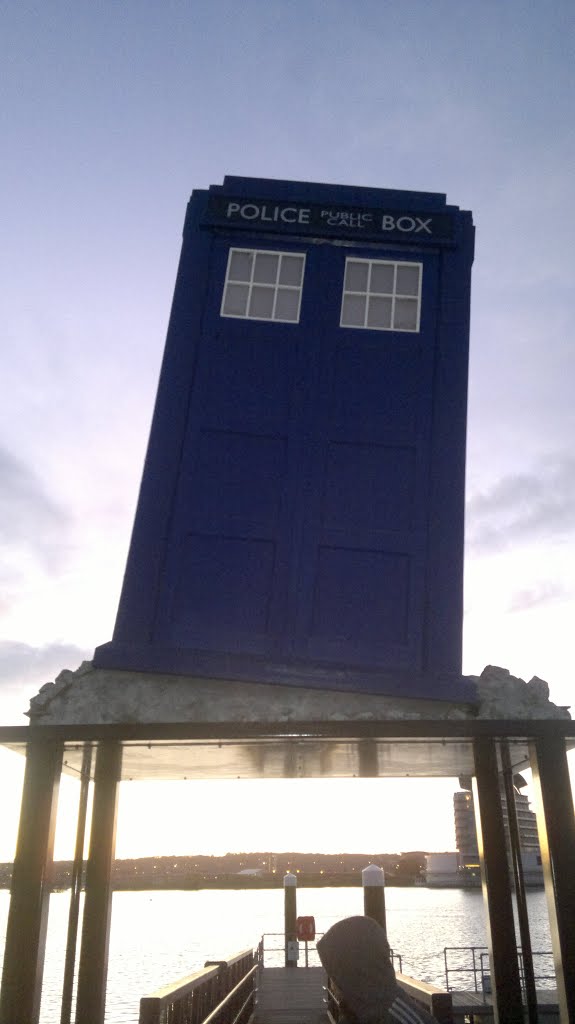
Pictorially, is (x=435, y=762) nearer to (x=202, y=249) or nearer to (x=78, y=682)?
(x=78, y=682)

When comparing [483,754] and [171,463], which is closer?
[483,754]

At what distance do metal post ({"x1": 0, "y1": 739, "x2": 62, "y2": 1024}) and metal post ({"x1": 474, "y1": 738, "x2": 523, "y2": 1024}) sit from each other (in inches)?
159

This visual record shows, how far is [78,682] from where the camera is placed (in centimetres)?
775

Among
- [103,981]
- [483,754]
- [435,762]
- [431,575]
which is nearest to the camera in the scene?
[103,981]

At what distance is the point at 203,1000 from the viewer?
9258 millimetres

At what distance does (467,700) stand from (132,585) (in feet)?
12.3

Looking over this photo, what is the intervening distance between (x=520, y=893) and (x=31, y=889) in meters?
4.27

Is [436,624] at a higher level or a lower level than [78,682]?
higher

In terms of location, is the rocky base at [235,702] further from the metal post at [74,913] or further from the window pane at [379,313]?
the window pane at [379,313]

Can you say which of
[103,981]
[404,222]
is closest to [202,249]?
[404,222]

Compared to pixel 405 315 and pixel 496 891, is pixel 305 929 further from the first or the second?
pixel 405 315

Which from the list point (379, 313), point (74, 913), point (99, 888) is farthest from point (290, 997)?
point (379, 313)

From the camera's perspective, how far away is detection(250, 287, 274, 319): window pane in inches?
383

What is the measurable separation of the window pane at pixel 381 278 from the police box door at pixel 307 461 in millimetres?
17
